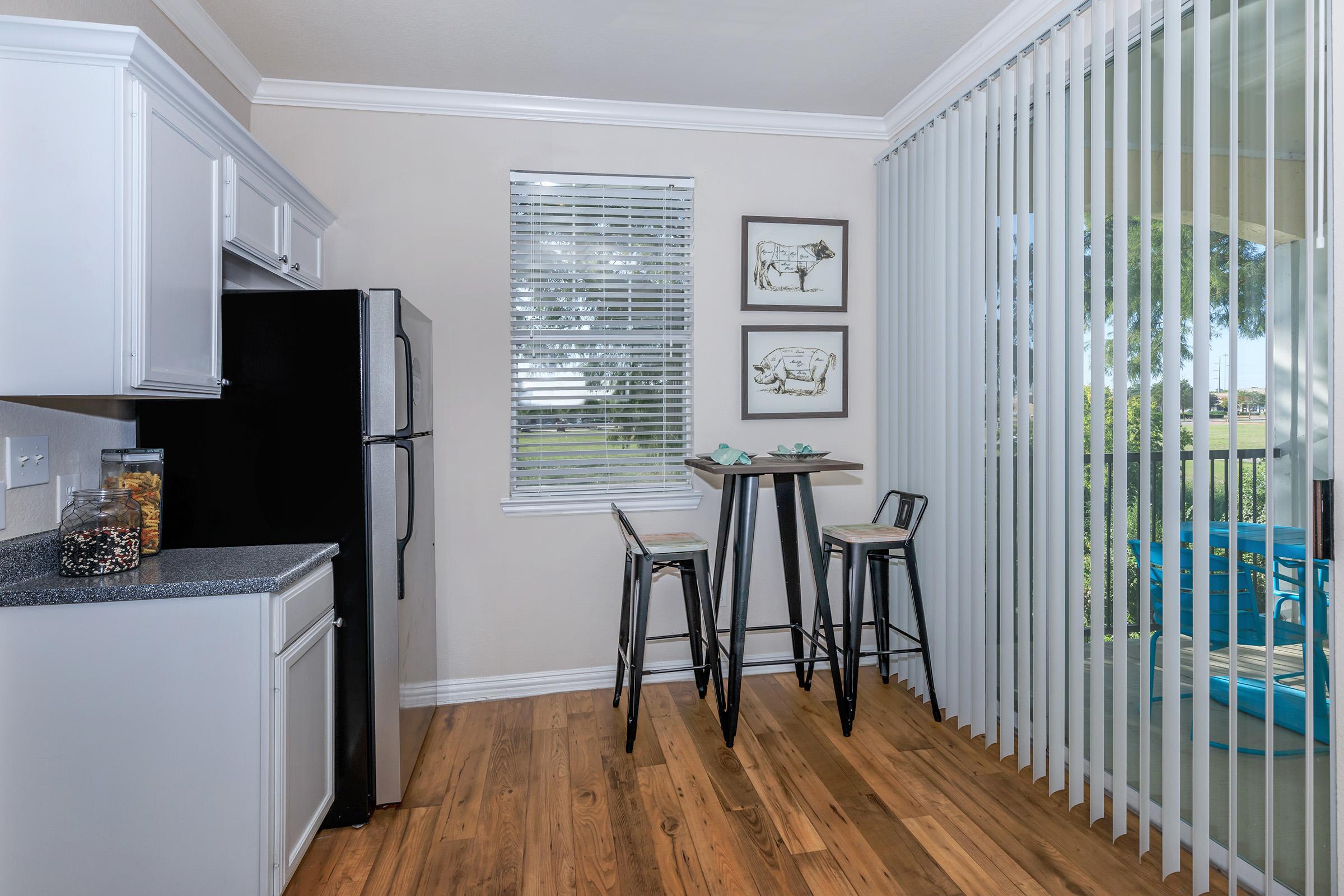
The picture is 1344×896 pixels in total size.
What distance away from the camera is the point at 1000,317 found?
264 centimetres

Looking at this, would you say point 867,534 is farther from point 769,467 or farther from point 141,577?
point 141,577

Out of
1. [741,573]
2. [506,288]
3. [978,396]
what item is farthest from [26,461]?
[978,396]

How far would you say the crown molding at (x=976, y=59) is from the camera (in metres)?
2.46

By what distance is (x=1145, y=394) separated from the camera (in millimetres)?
2029

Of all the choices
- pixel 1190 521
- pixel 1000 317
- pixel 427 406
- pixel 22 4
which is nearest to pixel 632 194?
pixel 427 406

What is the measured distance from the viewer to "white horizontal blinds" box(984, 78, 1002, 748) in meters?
2.69

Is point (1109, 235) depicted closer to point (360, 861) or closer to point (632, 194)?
point (632, 194)

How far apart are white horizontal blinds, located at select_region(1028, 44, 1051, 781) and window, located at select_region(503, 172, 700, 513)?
4.95 feet

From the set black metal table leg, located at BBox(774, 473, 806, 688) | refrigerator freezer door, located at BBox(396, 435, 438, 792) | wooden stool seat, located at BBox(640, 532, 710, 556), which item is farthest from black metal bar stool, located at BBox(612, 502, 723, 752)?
refrigerator freezer door, located at BBox(396, 435, 438, 792)

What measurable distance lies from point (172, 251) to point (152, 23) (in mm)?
1012

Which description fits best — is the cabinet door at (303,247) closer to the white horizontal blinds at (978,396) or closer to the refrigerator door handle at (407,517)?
the refrigerator door handle at (407,517)

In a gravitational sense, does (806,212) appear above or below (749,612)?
above

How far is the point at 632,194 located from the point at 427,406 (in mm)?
1386

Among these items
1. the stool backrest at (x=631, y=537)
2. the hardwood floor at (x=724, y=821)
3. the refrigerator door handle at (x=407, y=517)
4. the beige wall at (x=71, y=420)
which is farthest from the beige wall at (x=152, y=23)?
the hardwood floor at (x=724, y=821)
